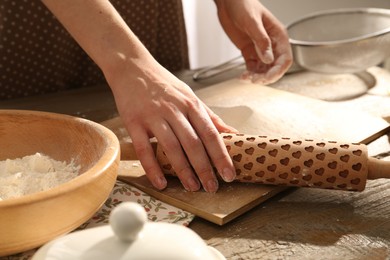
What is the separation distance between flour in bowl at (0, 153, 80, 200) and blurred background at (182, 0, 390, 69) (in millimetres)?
1510

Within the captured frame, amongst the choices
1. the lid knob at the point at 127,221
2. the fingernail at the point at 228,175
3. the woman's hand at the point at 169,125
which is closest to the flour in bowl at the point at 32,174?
the woman's hand at the point at 169,125

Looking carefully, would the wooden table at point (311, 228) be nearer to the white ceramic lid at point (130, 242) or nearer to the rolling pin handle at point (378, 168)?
the rolling pin handle at point (378, 168)

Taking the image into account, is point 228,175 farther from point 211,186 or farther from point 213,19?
point 213,19

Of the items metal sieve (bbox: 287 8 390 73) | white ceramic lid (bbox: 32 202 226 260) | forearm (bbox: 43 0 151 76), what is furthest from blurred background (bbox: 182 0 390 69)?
white ceramic lid (bbox: 32 202 226 260)

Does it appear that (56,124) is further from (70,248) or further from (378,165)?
(378,165)

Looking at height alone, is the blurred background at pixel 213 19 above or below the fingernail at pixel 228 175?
below

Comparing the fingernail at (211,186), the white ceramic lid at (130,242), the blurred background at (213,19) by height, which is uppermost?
the white ceramic lid at (130,242)

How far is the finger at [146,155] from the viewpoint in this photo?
919mm

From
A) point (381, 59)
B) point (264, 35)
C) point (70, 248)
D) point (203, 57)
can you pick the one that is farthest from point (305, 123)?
point (203, 57)

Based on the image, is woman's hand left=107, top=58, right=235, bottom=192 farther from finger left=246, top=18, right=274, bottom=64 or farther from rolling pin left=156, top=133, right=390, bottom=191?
finger left=246, top=18, right=274, bottom=64

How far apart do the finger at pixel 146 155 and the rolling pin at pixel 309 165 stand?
13 cm

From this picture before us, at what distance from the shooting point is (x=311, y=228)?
0.82 meters

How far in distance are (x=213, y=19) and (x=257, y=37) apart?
1.05m

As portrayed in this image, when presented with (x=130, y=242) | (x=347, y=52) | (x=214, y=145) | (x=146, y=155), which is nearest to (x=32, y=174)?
(x=146, y=155)
